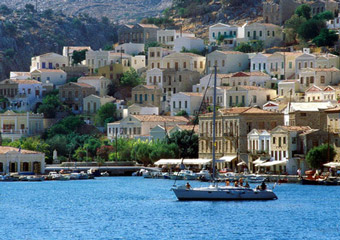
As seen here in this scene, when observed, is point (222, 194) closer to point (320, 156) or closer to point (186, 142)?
point (320, 156)

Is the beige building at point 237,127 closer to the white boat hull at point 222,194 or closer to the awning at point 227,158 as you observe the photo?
the awning at point 227,158

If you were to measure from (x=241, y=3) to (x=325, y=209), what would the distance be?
97.9m

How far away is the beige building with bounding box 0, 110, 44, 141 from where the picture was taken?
14275 cm

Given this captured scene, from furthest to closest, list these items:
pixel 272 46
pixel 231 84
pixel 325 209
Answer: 1. pixel 272 46
2. pixel 231 84
3. pixel 325 209

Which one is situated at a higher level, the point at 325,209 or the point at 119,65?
the point at 119,65

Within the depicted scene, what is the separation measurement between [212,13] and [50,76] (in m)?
28.9

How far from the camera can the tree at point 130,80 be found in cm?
15362

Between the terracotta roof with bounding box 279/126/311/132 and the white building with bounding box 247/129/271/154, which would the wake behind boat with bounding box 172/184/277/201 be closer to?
the terracotta roof with bounding box 279/126/311/132

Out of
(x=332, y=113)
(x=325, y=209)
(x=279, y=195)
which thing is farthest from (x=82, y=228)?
(x=332, y=113)

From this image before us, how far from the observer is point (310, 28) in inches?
5920

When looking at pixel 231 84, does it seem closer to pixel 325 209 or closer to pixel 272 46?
pixel 272 46

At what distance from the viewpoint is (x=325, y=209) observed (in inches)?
3061

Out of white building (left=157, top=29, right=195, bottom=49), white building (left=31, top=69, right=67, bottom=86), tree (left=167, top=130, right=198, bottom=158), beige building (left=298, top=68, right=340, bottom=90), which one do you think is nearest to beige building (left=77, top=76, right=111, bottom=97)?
white building (left=31, top=69, right=67, bottom=86)

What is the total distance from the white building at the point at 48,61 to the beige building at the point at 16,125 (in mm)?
19673
